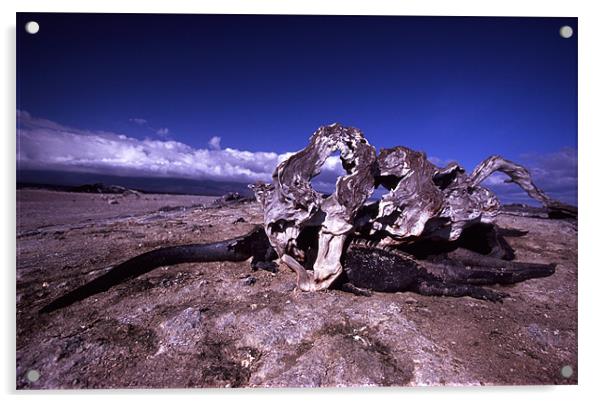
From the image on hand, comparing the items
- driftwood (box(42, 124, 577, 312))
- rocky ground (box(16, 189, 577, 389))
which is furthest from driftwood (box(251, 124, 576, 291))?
rocky ground (box(16, 189, 577, 389))


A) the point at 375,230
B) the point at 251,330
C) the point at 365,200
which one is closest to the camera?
the point at 251,330

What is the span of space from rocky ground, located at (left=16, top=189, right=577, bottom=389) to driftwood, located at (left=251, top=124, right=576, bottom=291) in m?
0.44

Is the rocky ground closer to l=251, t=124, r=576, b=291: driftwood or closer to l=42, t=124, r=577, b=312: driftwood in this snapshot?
l=42, t=124, r=577, b=312: driftwood

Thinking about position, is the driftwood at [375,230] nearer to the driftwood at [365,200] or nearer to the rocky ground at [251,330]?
the driftwood at [365,200]

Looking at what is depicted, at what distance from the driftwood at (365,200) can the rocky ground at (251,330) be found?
44 cm

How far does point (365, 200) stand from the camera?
12.6 ft

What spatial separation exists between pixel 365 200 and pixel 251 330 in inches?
77.4

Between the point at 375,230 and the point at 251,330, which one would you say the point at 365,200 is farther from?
the point at 251,330

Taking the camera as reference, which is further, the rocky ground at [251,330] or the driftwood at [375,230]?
the driftwood at [375,230]

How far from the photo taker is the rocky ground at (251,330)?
2617 millimetres

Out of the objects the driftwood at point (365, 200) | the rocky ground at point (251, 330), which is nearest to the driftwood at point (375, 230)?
the driftwood at point (365, 200)

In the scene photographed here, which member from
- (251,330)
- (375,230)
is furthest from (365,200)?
(251,330)

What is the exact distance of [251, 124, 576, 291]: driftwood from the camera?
12.1ft
